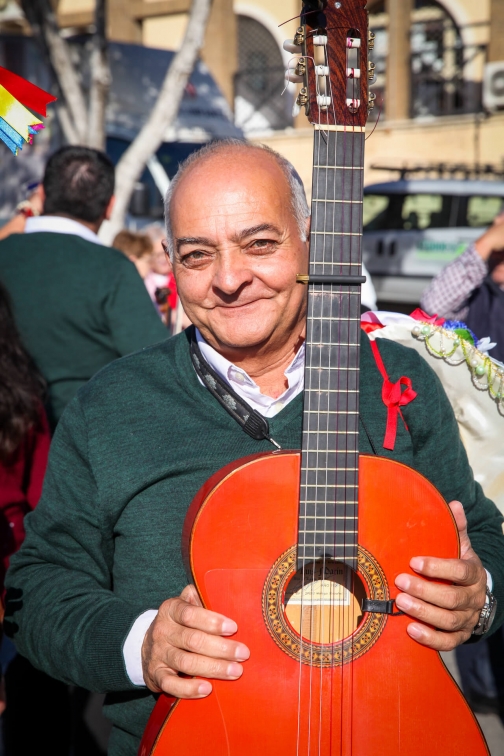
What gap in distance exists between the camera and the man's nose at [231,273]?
1.91 m

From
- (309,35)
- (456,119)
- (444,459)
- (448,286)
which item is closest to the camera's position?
(309,35)

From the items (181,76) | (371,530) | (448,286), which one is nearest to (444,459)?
(371,530)

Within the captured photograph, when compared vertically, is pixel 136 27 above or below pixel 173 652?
above

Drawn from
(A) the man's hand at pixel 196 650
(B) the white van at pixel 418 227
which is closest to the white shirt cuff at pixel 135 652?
(A) the man's hand at pixel 196 650

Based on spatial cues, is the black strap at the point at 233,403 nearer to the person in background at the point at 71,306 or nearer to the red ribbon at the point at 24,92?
the red ribbon at the point at 24,92

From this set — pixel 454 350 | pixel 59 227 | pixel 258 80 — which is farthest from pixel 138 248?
pixel 258 80

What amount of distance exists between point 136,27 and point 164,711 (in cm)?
2033

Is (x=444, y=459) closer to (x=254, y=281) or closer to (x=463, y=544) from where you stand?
(x=463, y=544)

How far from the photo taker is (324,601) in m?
1.73

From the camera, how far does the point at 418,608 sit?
168cm

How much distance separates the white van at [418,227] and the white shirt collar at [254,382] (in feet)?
33.4

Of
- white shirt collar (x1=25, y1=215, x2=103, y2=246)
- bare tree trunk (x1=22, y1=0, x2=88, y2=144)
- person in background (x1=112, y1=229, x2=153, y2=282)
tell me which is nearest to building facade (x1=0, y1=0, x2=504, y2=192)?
bare tree trunk (x1=22, y1=0, x2=88, y2=144)

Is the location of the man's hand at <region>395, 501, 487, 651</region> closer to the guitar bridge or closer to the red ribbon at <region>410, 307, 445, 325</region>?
the guitar bridge

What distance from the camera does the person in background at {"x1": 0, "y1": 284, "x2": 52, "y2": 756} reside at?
2.66 metres
